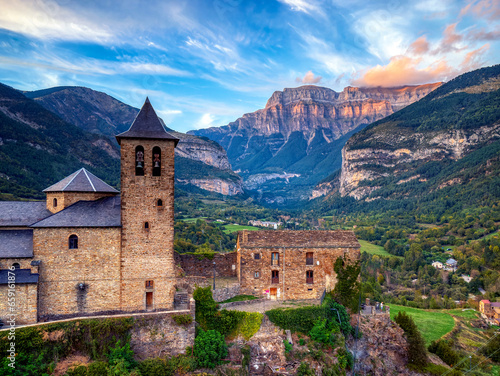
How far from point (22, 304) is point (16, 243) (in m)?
4.48

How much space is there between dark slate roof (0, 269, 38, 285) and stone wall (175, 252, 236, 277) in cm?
1331

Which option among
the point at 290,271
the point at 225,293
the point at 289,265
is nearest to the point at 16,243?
the point at 225,293

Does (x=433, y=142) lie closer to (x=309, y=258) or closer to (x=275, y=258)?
(x=309, y=258)

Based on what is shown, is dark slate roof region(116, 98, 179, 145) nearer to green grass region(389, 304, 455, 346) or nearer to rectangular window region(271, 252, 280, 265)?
rectangular window region(271, 252, 280, 265)

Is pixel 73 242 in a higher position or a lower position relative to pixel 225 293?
higher

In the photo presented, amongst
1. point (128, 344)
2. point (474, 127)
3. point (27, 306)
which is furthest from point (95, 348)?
point (474, 127)

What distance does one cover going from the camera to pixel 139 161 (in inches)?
1002

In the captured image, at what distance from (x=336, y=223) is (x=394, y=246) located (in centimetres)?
4186

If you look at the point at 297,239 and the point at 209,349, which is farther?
the point at 297,239

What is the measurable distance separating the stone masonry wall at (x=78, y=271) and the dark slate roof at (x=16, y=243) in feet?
2.39

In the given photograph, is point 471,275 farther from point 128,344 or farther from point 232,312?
point 128,344

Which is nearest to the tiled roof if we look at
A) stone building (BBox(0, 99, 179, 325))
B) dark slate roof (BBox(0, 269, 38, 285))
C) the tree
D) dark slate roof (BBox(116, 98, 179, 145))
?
the tree

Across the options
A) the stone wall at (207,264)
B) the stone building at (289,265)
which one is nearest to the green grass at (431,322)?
the stone building at (289,265)

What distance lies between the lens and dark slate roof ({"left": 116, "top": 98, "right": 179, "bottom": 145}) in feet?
82.9
